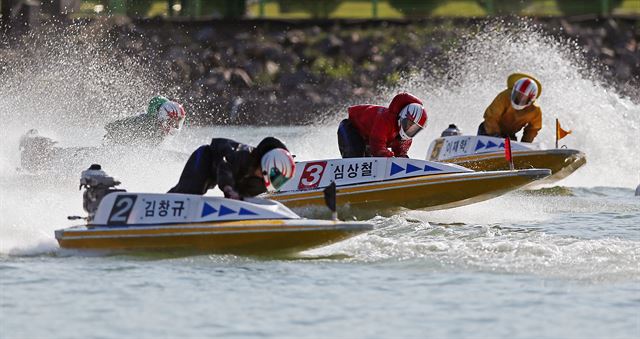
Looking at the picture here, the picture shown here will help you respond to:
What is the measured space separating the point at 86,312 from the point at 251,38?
2837 cm

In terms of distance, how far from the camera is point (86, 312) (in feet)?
31.5

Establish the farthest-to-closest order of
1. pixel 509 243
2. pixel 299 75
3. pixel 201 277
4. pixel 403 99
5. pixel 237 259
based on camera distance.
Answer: pixel 299 75 < pixel 403 99 < pixel 509 243 < pixel 237 259 < pixel 201 277

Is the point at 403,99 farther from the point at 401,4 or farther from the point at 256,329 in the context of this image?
the point at 401,4

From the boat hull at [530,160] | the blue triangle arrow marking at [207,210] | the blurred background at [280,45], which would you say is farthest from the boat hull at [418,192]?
the blurred background at [280,45]

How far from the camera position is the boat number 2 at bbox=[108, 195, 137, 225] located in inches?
456

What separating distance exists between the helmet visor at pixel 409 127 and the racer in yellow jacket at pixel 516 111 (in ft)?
10.1

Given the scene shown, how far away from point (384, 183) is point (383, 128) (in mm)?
698

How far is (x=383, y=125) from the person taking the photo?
1512 cm

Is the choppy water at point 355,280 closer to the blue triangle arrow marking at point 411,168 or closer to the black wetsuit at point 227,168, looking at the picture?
the blue triangle arrow marking at point 411,168

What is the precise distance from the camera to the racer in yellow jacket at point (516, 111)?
698 inches

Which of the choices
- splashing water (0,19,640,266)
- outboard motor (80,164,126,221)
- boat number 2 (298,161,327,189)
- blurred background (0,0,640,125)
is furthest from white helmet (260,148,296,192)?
blurred background (0,0,640,125)

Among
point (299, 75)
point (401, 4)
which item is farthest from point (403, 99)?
point (401, 4)

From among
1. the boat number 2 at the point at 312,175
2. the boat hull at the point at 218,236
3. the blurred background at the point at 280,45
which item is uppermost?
the blurred background at the point at 280,45

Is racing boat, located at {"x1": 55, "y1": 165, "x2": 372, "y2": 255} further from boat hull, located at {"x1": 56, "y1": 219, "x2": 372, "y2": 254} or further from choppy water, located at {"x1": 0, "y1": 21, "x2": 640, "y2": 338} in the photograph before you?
choppy water, located at {"x1": 0, "y1": 21, "x2": 640, "y2": 338}
